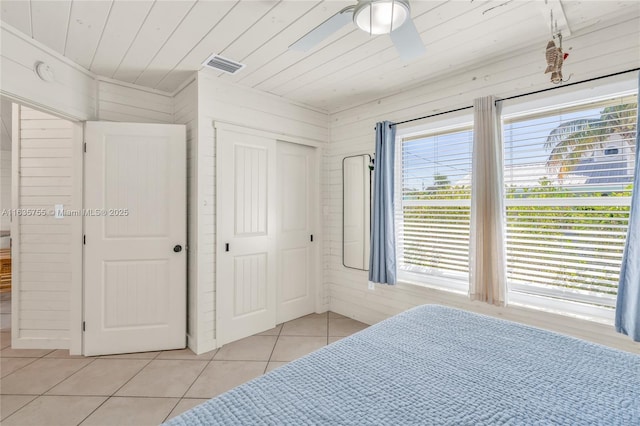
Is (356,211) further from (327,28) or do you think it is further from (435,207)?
(327,28)

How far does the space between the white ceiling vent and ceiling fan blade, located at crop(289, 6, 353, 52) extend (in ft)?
3.25

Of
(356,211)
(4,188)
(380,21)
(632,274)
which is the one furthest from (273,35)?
(4,188)

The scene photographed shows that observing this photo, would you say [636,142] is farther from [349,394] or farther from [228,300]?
[228,300]

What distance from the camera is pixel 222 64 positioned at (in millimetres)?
2609

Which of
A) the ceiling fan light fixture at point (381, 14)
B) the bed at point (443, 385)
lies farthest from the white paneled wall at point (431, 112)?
the ceiling fan light fixture at point (381, 14)

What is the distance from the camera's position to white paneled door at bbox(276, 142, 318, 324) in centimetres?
351

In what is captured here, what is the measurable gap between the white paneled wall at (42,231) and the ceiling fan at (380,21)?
2676mm

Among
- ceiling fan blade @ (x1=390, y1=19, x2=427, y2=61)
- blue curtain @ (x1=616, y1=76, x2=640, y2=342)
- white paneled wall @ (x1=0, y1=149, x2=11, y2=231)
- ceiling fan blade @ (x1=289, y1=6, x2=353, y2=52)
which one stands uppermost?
ceiling fan blade @ (x1=289, y1=6, x2=353, y2=52)

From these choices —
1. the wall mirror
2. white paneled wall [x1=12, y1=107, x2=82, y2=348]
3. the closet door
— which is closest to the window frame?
the wall mirror

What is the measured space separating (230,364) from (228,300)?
596mm

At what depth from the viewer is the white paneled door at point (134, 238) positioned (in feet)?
8.87

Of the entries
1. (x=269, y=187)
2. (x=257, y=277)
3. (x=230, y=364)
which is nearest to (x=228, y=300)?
(x=257, y=277)

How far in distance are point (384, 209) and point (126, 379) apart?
2.57 meters

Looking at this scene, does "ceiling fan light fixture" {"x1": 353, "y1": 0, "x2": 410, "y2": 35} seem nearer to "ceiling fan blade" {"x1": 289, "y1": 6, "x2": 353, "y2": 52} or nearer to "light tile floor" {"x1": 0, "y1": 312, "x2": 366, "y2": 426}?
"ceiling fan blade" {"x1": 289, "y1": 6, "x2": 353, "y2": 52}
